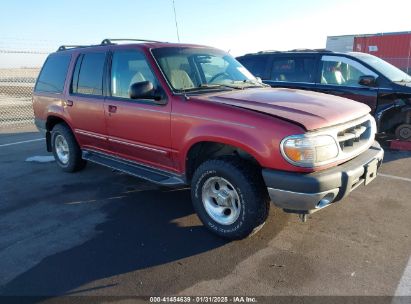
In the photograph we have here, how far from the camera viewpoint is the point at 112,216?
4289 mm

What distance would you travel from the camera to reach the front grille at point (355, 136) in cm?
345

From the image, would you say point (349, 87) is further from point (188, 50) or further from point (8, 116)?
point (8, 116)

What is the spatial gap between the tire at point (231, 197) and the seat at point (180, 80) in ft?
3.27

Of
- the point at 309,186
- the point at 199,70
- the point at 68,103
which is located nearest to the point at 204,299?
the point at 309,186

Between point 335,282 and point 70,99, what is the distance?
4.33 meters

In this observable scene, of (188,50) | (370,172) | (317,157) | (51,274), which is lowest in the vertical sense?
(51,274)

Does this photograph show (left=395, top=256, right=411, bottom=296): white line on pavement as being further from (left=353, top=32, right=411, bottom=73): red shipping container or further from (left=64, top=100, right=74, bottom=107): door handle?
(left=353, top=32, right=411, bottom=73): red shipping container

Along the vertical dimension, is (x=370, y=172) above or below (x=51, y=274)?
above

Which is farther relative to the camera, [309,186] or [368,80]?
[368,80]

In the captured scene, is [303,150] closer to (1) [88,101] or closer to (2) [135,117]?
(2) [135,117]

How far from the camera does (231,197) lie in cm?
363

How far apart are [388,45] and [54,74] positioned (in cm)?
2615

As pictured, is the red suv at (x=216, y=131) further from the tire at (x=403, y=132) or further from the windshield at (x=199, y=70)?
the tire at (x=403, y=132)

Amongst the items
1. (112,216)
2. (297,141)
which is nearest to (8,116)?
(112,216)
